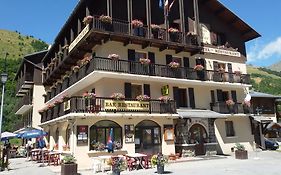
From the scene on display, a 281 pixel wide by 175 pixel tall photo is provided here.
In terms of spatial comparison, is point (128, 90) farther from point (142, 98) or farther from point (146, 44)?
point (146, 44)

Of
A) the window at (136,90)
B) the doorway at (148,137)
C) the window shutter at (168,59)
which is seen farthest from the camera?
the window shutter at (168,59)

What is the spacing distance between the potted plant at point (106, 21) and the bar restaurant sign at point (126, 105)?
5.36 metres

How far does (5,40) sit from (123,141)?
4927 inches

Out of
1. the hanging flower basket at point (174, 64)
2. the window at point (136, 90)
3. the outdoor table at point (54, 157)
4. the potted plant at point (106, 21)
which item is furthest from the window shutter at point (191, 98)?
the outdoor table at point (54, 157)

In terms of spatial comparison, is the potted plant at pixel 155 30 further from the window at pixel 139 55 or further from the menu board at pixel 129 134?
the menu board at pixel 129 134

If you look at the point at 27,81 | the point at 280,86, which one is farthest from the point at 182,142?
the point at 280,86

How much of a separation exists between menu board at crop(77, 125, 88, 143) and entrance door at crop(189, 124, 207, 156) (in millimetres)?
9273

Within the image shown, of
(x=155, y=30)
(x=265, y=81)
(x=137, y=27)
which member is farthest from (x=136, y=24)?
(x=265, y=81)

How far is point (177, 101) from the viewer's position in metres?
25.2

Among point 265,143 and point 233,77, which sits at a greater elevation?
point 233,77

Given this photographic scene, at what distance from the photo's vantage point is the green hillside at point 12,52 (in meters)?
62.8

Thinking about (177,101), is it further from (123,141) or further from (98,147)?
(98,147)

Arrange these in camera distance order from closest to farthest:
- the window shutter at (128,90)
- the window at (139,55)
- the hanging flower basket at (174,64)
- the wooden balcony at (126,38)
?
the wooden balcony at (126,38) → the window shutter at (128,90) → the window at (139,55) → the hanging flower basket at (174,64)

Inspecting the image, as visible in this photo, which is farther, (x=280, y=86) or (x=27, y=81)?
(x=280, y=86)
